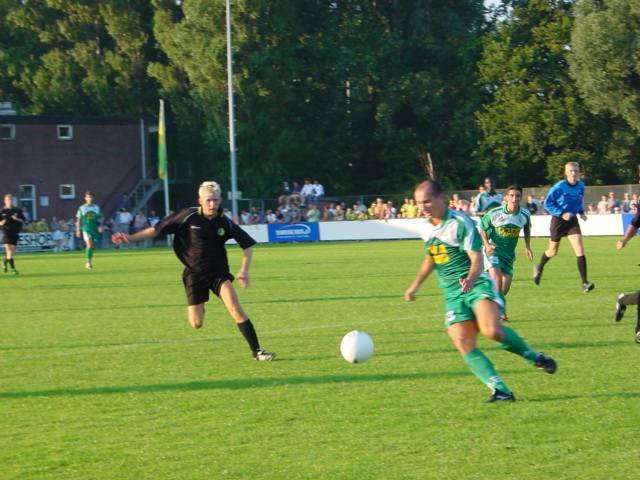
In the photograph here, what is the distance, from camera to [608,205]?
3894 cm

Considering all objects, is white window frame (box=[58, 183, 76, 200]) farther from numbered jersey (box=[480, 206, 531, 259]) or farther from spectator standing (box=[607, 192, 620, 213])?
numbered jersey (box=[480, 206, 531, 259])

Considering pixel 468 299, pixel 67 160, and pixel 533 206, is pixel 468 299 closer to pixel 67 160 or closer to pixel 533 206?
pixel 533 206

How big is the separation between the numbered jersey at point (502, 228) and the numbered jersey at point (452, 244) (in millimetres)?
4891

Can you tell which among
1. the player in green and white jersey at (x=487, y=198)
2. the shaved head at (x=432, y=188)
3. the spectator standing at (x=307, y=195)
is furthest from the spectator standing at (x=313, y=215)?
the shaved head at (x=432, y=188)

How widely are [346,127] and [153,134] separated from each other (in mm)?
11477

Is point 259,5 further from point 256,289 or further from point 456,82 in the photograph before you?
point 256,289

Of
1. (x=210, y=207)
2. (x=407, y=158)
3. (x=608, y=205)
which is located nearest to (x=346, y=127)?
(x=407, y=158)

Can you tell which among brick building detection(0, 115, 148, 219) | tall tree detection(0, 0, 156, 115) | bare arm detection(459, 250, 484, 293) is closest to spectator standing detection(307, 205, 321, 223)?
brick building detection(0, 115, 148, 219)

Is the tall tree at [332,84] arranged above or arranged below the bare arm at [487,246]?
above

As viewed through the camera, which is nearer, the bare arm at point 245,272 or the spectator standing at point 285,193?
the bare arm at point 245,272

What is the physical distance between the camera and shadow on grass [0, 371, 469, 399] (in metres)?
8.17

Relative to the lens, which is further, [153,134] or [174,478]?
[153,134]

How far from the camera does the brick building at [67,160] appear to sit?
49.8 m

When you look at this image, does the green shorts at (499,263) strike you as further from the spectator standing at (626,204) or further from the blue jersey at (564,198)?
the spectator standing at (626,204)
